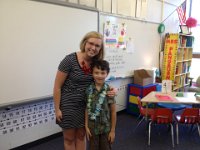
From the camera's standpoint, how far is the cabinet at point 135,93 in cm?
392

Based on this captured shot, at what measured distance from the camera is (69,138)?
1.84 meters

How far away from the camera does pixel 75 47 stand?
9.64 feet

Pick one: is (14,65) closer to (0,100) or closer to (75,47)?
(0,100)

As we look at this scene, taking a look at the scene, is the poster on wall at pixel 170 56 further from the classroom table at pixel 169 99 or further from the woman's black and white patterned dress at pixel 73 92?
the woman's black and white patterned dress at pixel 73 92

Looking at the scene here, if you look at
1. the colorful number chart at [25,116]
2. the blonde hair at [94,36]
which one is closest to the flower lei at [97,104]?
the blonde hair at [94,36]

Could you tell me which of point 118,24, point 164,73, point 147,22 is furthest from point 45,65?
point 164,73

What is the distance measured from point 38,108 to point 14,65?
744 millimetres

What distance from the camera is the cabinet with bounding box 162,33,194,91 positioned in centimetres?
495

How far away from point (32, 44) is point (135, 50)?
242 cm

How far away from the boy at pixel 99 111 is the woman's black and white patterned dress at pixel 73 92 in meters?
0.06

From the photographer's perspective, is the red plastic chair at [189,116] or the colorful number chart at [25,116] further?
the red plastic chair at [189,116]

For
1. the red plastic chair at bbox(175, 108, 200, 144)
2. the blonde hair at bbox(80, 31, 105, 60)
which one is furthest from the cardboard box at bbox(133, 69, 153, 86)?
the blonde hair at bbox(80, 31, 105, 60)

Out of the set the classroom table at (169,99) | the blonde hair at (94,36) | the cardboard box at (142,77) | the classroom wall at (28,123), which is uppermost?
the blonde hair at (94,36)

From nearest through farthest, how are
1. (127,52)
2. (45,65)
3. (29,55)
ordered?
(29,55)
(45,65)
(127,52)
